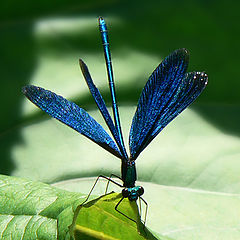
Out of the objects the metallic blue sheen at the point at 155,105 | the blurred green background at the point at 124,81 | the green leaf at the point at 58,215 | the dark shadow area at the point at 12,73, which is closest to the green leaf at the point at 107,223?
the green leaf at the point at 58,215

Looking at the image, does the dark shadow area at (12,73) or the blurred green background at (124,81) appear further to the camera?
the dark shadow area at (12,73)

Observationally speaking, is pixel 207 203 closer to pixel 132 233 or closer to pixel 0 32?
pixel 132 233

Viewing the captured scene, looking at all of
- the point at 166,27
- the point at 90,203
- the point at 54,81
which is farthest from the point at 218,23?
the point at 90,203

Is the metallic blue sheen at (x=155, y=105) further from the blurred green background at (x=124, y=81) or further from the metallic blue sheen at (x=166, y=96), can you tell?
the blurred green background at (x=124, y=81)

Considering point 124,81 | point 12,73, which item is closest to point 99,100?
point 124,81

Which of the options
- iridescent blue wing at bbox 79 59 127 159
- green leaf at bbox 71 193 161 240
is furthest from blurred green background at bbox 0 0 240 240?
green leaf at bbox 71 193 161 240

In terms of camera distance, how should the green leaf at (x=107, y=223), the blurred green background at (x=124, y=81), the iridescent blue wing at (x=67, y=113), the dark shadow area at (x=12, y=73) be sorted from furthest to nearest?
1. the dark shadow area at (x=12, y=73)
2. the blurred green background at (x=124, y=81)
3. the iridescent blue wing at (x=67, y=113)
4. the green leaf at (x=107, y=223)

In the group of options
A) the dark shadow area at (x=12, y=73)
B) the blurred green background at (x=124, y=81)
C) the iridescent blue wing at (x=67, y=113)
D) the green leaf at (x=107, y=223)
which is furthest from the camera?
the dark shadow area at (x=12, y=73)

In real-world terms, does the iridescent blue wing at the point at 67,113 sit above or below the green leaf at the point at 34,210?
above
